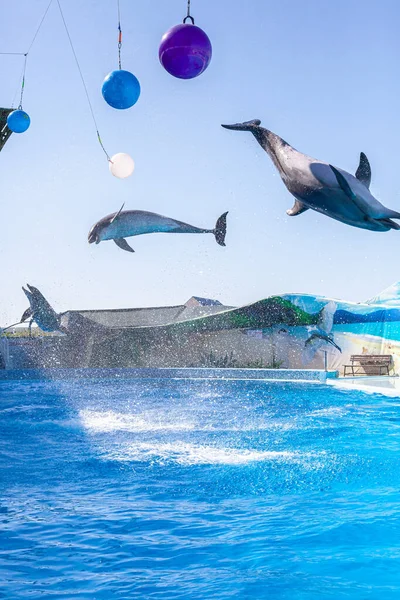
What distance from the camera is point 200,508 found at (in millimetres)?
4250

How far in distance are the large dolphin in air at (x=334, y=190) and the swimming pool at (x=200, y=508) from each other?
192 cm

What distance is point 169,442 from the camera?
22.0 feet

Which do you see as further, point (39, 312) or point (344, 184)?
point (39, 312)

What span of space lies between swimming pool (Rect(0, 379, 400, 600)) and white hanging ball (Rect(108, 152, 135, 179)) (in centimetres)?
252

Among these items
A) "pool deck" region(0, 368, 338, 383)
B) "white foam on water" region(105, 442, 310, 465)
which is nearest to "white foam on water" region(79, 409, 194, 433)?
"white foam on water" region(105, 442, 310, 465)

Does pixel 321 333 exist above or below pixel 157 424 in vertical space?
above

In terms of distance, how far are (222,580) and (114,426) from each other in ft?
17.2

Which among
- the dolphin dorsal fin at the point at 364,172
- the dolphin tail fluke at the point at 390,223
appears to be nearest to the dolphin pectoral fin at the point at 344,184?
the dolphin tail fluke at the point at 390,223

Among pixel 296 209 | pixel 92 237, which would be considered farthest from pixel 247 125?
pixel 92 237

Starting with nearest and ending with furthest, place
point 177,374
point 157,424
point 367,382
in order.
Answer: point 157,424 < point 367,382 < point 177,374

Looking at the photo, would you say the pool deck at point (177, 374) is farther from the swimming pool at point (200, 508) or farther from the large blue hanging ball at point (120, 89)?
the large blue hanging ball at point (120, 89)

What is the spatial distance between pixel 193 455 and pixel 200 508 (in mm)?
1730

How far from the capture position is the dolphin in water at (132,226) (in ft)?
14.1

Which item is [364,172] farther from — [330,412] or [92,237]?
[330,412]
